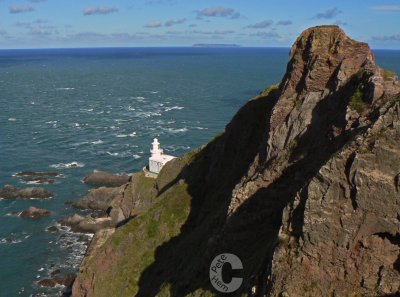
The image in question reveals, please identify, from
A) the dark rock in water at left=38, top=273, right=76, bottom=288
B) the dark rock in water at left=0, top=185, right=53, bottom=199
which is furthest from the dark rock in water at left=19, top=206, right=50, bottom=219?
the dark rock in water at left=38, top=273, right=76, bottom=288

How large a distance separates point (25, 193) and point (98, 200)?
629 inches

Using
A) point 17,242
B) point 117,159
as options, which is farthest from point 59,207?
point 117,159

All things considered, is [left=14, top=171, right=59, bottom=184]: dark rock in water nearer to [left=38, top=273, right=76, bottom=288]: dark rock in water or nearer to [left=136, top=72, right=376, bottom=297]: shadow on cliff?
[left=38, top=273, right=76, bottom=288]: dark rock in water

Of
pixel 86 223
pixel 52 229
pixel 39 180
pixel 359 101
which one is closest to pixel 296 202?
pixel 359 101

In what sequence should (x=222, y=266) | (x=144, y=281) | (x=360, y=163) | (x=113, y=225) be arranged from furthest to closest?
(x=113, y=225) → (x=144, y=281) → (x=222, y=266) → (x=360, y=163)

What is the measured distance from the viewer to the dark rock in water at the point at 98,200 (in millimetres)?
84312

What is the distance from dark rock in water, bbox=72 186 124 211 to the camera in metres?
84.3

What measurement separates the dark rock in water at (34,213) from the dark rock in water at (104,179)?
15205 mm

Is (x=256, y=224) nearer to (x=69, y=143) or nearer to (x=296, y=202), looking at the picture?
(x=296, y=202)

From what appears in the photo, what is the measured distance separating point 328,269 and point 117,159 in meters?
92.0

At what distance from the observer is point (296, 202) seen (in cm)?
2183

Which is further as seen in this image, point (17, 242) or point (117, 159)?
point (117, 159)

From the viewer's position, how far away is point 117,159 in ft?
356

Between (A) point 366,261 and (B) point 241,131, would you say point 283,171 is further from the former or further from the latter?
(B) point 241,131
